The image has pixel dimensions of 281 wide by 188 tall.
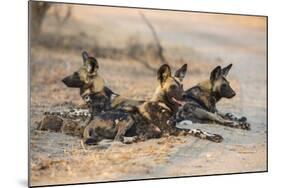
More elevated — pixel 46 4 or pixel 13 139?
pixel 46 4

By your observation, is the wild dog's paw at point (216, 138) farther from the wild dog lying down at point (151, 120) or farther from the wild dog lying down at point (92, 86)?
the wild dog lying down at point (92, 86)

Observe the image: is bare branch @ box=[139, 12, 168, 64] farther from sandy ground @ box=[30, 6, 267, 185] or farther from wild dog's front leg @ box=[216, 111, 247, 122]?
wild dog's front leg @ box=[216, 111, 247, 122]

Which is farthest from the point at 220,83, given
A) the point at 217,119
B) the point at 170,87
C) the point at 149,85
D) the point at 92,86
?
the point at 92,86

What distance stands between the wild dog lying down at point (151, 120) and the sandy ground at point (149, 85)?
0.04 meters

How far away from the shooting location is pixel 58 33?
2.18 meters

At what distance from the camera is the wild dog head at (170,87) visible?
2342 millimetres

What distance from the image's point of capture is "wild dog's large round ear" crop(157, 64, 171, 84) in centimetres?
234

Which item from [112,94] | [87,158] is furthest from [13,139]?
[112,94]

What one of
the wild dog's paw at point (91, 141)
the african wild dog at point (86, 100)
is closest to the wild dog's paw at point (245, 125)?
the african wild dog at point (86, 100)

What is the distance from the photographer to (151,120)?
233cm

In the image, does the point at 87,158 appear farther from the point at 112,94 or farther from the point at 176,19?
the point at 176,19

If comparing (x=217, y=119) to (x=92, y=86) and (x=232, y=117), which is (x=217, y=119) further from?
(x=92, y=86)

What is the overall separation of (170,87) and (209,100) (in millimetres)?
254
